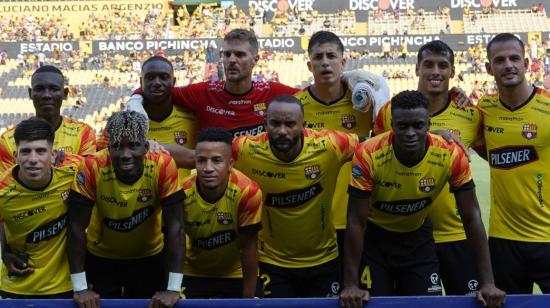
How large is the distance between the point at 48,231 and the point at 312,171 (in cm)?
183

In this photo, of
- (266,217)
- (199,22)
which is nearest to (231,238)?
(266,217)

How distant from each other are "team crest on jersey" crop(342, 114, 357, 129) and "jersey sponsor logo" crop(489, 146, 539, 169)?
1098mm

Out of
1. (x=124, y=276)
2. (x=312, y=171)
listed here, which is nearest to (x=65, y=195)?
(x=124, y=276)

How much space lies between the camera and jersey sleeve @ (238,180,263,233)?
186 inches

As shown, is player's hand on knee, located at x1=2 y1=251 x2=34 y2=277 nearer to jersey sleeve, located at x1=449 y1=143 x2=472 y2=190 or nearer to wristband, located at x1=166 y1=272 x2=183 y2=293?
wristband, located at x1=166 y1=272 x2=183 y2=293

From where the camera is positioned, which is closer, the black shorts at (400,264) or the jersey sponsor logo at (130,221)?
the jersey sponsor logo at (130,221)

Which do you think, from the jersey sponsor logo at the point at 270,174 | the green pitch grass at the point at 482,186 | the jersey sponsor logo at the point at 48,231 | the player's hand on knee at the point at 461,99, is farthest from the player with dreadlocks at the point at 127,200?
the green pitch grass at the point at 482,186

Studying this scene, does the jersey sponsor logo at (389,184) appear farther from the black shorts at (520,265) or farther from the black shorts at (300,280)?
the black shorts at (520,265)

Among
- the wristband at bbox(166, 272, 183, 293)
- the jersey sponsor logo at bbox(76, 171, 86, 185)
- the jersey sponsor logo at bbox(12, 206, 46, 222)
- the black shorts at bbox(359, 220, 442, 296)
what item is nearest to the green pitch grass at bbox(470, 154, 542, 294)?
the black shorts at bbox(359, 220, 442, 296)

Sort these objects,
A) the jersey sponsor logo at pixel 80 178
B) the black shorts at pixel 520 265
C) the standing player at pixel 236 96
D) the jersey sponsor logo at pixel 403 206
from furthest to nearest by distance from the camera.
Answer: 1. the standing player at pixel 236 96
2. the black shorts at pixel 520 265
3. the jersey sponsor logo at pixel 403 206
4. the jersey sponsor logo at pixel 80 178

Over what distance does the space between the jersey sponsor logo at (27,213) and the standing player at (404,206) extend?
2005 mm

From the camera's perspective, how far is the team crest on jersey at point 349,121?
570cm

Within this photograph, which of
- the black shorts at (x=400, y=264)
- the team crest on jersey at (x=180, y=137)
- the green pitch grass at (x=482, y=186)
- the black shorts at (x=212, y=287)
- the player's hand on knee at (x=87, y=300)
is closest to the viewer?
the player's hand on knee at (x=87, y=300)

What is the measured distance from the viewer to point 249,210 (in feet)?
15.5
